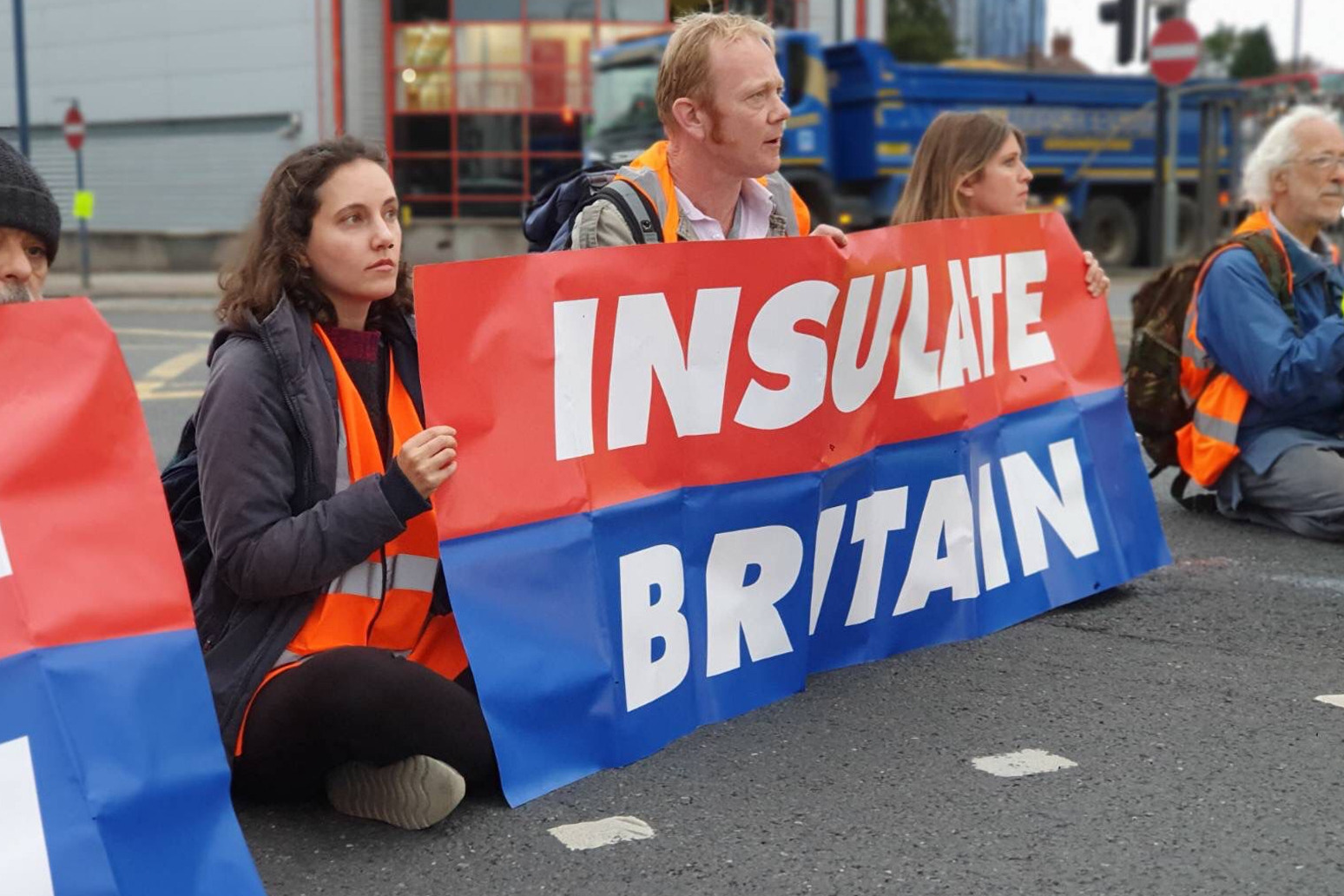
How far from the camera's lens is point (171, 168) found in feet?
105

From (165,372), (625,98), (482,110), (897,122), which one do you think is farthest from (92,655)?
(482,110)

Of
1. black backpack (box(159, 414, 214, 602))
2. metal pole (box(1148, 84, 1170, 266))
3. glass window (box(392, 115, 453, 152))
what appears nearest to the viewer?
black backpack (box(159, 414, 214, 602))

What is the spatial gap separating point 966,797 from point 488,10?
89.2ft

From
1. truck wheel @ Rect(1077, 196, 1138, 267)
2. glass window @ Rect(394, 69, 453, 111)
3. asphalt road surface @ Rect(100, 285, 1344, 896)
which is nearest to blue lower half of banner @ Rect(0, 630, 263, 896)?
asphalt road surface @ Rect(100, 285, 1344, 896)

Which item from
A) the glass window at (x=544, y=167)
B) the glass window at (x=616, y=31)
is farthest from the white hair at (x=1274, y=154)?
the glass window at (x=616, y=31)

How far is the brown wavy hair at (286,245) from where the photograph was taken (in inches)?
126

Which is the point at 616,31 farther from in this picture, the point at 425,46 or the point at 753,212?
the point at 753,212

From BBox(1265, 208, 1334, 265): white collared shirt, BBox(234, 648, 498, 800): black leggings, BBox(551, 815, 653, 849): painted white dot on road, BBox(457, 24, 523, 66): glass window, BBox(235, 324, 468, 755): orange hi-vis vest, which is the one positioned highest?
BBox(457, 24, 523, 66): glass window

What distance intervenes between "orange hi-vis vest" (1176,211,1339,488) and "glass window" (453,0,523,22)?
24382 mm

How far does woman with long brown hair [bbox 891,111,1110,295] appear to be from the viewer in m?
5.09

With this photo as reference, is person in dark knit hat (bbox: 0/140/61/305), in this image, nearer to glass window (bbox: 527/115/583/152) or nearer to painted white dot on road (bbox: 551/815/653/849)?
painted white dot on road (bbox: 551/815/653/849)

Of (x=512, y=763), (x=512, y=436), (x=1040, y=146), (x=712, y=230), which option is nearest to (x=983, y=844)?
(x=512, y=763)

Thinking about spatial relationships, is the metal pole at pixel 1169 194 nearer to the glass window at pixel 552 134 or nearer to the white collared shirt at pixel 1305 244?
the white collared shirt at pixel 1305 244

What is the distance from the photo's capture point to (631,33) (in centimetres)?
2931
